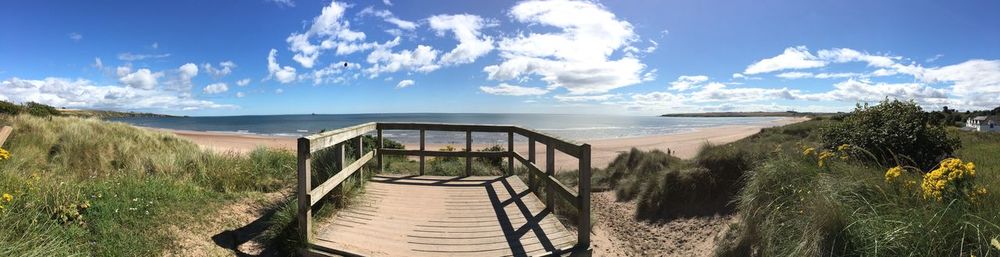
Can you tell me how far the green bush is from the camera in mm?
7168

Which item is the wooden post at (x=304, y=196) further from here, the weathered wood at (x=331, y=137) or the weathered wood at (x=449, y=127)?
the weathered wood at (x=449, y=127)

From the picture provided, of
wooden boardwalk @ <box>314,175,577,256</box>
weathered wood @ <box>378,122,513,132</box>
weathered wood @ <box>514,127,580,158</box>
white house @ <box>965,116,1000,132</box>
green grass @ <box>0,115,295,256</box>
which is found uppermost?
weathered wood @ <box>378,122,513,132</box>

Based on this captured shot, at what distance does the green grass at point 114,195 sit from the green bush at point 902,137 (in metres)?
9.08

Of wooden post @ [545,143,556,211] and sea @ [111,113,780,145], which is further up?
wooden post @ [545,143,556,211]

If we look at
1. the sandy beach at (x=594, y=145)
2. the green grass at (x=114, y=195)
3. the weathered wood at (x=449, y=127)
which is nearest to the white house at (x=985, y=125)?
the sandy beach at (x=594, y=145)

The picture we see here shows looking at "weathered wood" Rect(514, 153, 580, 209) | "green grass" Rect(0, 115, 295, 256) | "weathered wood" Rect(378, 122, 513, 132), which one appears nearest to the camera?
"green grass" Rect(0, 115, 295, 256)

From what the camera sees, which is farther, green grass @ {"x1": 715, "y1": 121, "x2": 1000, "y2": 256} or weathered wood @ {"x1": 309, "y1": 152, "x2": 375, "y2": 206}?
weathered wood @ {"x1": 309, "y1": 152, "x2": 375, "y2": 206}

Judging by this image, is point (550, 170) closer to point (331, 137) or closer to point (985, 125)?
point (331, 137)

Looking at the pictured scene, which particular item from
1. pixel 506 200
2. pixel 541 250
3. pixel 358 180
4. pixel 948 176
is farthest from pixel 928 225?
pixel 358 180

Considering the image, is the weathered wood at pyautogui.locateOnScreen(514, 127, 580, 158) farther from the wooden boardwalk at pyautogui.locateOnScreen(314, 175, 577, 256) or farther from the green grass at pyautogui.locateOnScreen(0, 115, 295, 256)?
the green grass at pyautogui.locateOnScreen(0, 115, 295, 256)

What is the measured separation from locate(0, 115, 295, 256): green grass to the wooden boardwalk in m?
1.60

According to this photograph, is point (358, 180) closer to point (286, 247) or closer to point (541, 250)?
point (286, 247)

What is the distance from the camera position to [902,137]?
7195 mm

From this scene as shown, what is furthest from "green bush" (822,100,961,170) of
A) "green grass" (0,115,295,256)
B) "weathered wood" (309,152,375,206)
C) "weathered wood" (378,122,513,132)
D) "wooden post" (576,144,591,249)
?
"green grass" (0,115,295,256)
